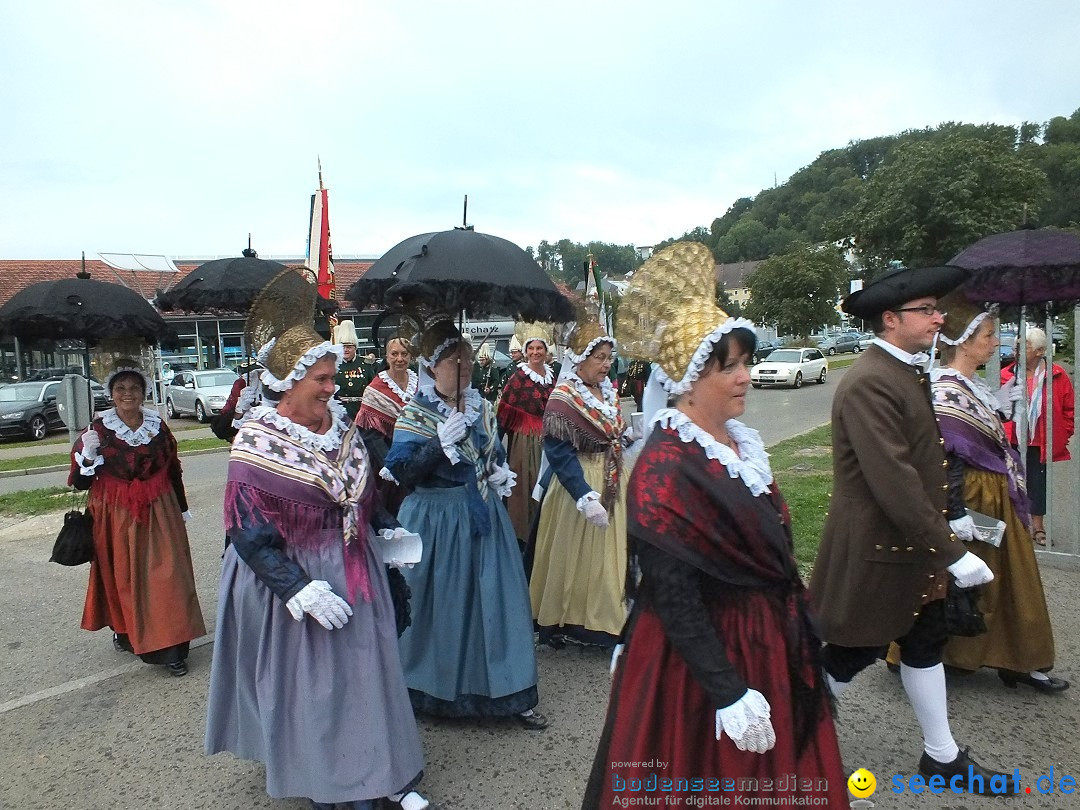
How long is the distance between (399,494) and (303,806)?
142 cm

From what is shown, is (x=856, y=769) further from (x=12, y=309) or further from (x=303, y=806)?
(x=12, y=309)

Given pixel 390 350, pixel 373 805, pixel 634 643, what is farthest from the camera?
pixel 390 350

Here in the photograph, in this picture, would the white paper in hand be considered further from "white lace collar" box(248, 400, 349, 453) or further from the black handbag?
the black handbag

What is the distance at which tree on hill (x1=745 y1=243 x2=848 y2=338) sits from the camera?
34.8 m

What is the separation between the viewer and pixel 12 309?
414cm

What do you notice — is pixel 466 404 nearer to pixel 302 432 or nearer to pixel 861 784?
pixel 302 432

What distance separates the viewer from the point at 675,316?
2279 mm

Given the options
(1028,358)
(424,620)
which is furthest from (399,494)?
(1028,358)

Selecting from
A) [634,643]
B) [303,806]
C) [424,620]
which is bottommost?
[303,806]

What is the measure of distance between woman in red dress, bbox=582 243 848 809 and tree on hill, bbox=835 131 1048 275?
21.6m

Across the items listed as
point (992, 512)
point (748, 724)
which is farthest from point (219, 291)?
point (992, 512)

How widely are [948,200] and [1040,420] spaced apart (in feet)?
62.2

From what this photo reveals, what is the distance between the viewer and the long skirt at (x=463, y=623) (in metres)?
3.42

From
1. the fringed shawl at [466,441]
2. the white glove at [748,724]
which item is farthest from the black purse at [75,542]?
the white glove at [748,724]
